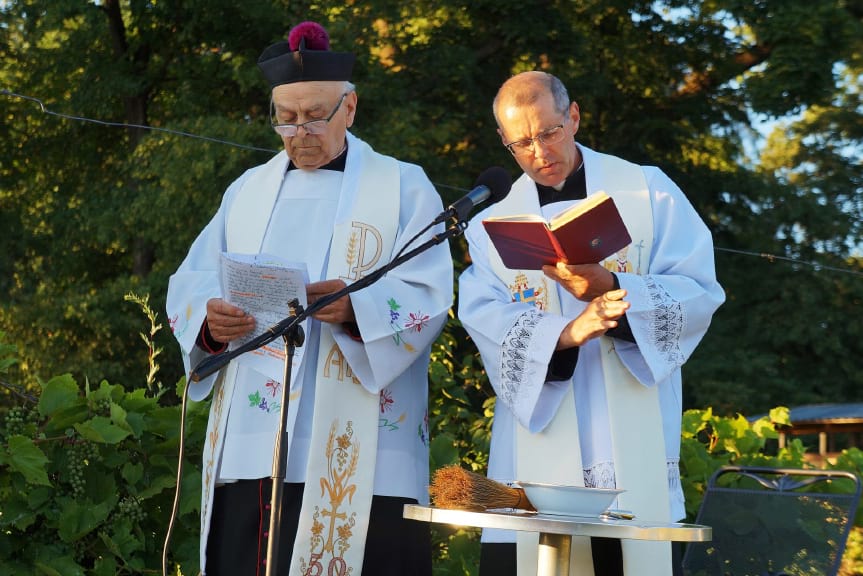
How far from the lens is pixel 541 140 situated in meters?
3.64

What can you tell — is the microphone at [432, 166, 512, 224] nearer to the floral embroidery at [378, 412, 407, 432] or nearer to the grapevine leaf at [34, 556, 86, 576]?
the floral embroidery at [378, 412, 407, 432]

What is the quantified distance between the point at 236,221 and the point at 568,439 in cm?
129

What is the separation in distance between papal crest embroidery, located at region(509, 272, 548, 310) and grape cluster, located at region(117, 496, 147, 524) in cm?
155

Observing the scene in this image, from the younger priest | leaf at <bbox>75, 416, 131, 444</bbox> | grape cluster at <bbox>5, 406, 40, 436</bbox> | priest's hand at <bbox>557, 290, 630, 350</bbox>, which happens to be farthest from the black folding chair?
grape cluster at <bbox>5, 406, 40, 436</bbox>

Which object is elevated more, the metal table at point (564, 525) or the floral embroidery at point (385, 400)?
the floral embroidery at point (385, 400)

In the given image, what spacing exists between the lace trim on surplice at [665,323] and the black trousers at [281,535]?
88 cm

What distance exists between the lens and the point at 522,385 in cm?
350

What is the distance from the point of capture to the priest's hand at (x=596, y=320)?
3.20 m

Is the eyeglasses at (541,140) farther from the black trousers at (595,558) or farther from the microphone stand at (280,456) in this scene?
the black trousers at (595,558)

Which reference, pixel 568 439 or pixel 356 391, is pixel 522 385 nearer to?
pixel 568 439

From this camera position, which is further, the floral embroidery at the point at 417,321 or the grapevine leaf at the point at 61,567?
the grapevine leaf at the point at 61,567

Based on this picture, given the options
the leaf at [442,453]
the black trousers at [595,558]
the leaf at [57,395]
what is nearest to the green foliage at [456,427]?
the leaf at [442,453]

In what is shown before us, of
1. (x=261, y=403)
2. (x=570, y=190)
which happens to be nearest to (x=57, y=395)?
(x=261, y=403)

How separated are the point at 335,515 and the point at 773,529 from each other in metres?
1.83
